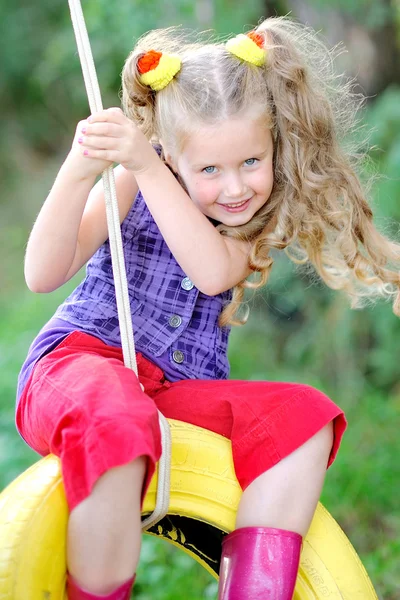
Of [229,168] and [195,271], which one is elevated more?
[229,168]

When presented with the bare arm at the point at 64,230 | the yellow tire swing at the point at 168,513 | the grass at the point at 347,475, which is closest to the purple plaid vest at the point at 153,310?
the bare arm at the point at 64,230

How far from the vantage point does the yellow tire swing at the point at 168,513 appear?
1.46 metres

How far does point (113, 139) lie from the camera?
Result: 165 cm

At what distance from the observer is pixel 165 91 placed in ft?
6.31

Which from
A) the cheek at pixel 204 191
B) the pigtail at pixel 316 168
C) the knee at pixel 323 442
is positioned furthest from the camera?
the pigtail at pixel 316 168

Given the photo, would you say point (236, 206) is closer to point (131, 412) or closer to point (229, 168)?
point (229, 168)

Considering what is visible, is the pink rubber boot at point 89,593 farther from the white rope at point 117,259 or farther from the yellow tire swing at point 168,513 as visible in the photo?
the white rope at point 117,259

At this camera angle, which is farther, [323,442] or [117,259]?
[323,442]

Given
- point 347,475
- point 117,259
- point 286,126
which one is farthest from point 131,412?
point 347,475

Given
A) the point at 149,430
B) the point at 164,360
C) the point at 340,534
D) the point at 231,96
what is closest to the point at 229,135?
the point at 231,96

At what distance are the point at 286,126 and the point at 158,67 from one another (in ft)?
1.03

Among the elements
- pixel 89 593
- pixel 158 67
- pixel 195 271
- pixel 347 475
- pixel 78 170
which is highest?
pixel 158 67

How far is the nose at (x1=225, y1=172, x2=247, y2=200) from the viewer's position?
182cm

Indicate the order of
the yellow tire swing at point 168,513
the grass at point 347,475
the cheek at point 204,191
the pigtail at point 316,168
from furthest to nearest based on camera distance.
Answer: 1. the grass at point 347,475
2. the pigtail at point 316,168
3. the cheek at point 204,191
4. the yellow tire swing at point 168,513
